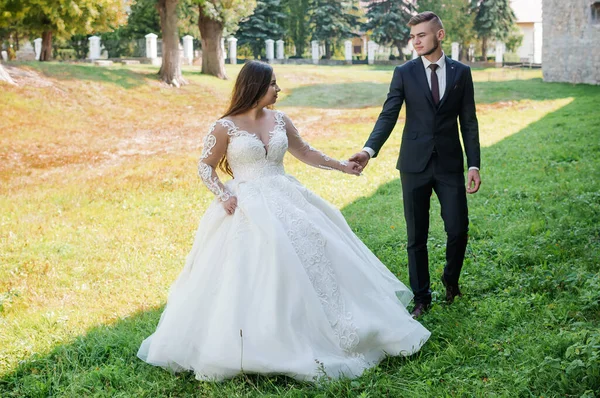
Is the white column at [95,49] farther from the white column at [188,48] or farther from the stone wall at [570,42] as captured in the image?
the stone wall at [570,42]

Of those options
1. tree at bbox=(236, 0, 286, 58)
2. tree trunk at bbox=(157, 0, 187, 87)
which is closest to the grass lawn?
tree trunk at bbox=(157, 0, 187, 87)

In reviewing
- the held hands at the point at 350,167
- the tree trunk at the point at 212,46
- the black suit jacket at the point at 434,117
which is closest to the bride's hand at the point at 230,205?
the held hands at the point at 350,167

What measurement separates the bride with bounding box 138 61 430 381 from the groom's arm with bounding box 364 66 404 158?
0.71 metres

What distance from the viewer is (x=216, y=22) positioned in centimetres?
3288

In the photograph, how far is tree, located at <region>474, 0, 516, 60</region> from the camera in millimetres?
54625

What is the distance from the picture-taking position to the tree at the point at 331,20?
59.0 m

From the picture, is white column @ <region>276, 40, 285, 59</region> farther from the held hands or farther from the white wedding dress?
the white wedding dress

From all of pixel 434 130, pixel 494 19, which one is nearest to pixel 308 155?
pixel 434 130

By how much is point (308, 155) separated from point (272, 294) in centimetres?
140

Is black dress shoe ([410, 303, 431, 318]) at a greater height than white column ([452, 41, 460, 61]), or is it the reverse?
white column ([452, 41, 460, 61])

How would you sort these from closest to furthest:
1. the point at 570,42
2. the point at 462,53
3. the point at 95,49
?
1. the point at 570,42
2. the point at 95,49
3. the point at 462,53

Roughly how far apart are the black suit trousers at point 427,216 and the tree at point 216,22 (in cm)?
2576

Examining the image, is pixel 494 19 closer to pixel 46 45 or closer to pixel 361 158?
pixel 46 45

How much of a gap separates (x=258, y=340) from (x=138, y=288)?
273cm
